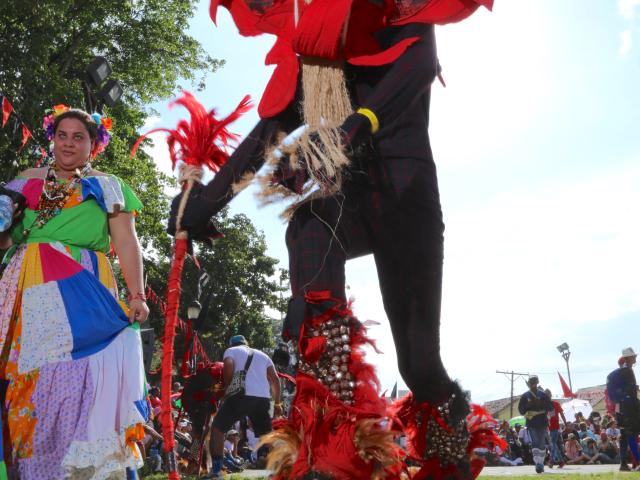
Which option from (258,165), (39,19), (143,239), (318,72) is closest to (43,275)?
(258,165)

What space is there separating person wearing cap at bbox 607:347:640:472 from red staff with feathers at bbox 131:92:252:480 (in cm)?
1134

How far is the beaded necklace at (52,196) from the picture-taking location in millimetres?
3932

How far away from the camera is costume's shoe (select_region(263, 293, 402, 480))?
6.29 feet

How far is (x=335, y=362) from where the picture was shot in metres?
2.08

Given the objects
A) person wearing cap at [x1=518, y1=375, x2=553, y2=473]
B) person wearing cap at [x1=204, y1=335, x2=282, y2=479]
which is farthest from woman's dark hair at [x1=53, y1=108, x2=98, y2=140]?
person wearing cap at [x1=518, y1=375, x2=553, y2=473]

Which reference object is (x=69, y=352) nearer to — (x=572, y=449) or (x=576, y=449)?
(x=572, y=449)

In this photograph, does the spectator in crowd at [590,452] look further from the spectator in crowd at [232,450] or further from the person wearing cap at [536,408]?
the spectator in crowd at [232,450]

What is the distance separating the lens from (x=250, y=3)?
2830 millimetres

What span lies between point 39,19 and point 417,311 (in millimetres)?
18467

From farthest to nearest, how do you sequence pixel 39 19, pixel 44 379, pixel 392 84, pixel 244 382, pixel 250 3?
1. pixel 39 19
2. pixel 244 382
3. pixel 44 379
4. pixel 250 3
5. pixel 392 84

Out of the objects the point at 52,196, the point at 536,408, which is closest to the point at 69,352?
the point at 52,196

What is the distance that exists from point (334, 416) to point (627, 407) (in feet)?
38.3

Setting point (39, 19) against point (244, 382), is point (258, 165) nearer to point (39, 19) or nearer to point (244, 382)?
point (244, 382)

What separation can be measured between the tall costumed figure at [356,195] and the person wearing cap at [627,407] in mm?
10643
